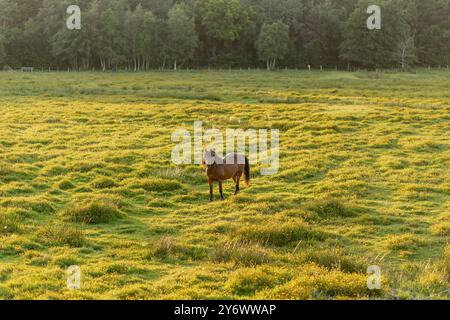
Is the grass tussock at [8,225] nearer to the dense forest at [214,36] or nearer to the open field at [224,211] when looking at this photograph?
the open field at [224,211]

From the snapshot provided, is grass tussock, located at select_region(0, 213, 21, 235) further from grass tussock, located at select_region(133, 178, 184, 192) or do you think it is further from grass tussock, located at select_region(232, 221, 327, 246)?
grass tussock, located at select_region(232, 221, 327, 246)

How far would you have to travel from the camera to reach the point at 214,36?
341 feet

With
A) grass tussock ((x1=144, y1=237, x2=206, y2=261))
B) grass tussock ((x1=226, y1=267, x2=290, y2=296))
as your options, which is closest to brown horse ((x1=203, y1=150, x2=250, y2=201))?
grass tussock ((x1=144, y1=237, x2=206, y2=261))

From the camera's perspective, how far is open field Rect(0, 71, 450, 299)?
10984mm

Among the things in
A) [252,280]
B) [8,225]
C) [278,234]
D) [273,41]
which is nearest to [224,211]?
[278,234]

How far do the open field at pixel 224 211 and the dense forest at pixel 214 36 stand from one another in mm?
62917

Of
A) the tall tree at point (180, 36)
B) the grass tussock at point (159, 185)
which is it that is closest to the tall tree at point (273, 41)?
the tall tree at point (180, 36)

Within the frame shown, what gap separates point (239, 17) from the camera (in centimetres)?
10388

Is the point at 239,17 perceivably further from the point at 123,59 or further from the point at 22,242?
the point at 22,242

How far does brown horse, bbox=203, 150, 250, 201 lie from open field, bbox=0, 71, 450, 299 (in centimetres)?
81

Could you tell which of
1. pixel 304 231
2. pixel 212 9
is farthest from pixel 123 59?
pixel 304 231

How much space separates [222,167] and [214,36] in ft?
294

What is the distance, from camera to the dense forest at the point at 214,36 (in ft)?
314

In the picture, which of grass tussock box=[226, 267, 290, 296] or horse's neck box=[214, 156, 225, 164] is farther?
horse's neck box=[214, 156, 225, 164]
